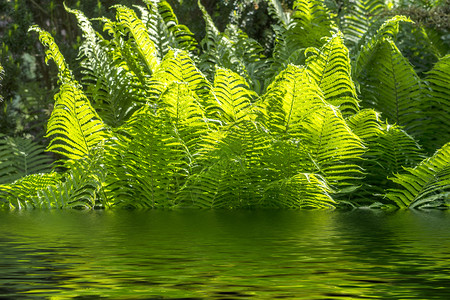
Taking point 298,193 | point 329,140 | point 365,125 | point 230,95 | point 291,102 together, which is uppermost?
point 230,95

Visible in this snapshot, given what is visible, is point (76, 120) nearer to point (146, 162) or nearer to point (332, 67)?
point (146, 162)

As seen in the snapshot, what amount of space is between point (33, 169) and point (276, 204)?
2.48 m

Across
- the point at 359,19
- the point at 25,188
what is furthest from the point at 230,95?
the point at 359,19

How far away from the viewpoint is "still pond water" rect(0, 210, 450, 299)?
3.37 ft

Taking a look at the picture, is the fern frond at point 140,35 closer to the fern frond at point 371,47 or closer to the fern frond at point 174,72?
the fern frond at point 174,72

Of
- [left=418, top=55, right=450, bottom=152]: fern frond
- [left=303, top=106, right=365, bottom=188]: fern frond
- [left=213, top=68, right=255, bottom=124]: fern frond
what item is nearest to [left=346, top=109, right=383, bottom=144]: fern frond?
[left=303, top=106, right=365, bottom=188]: fern frond

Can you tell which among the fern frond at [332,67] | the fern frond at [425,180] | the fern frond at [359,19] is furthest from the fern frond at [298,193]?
the fern frond at [359,19]

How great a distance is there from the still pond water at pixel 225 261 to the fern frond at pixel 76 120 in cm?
173

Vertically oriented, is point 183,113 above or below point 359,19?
below

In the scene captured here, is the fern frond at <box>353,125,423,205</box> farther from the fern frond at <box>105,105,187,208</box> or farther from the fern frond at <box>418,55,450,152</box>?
the fern frond at <box>105,105,187,208</box>

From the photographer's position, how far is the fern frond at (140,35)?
4668mm

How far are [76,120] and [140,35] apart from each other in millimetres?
1031

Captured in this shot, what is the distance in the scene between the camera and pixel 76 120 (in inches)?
158

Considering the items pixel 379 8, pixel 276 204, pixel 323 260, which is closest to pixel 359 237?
pixel 323 260
